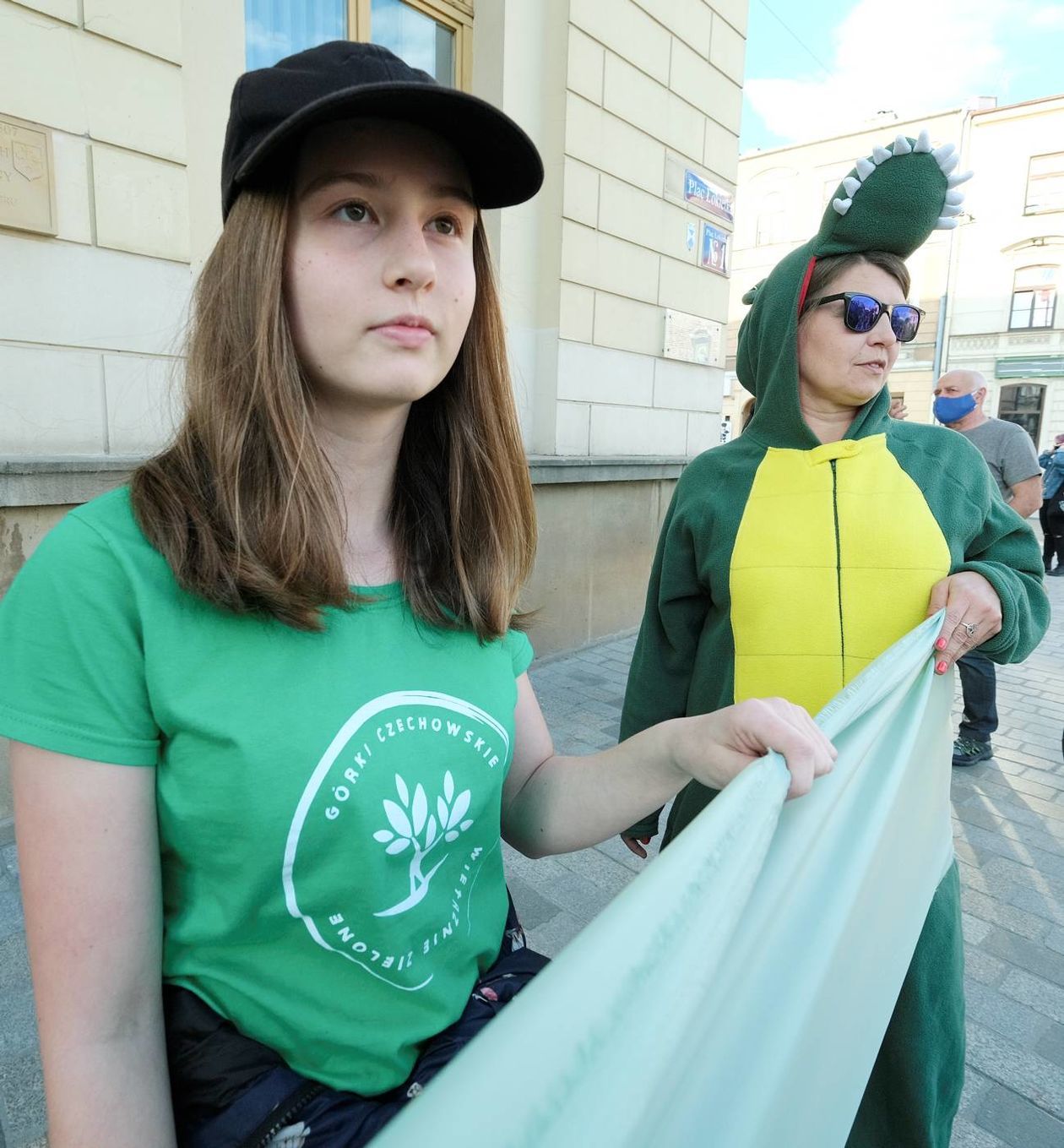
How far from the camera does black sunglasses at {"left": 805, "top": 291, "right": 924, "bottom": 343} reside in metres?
1.69

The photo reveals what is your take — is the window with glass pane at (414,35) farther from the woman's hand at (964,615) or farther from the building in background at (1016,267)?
the building in background at (1016,267)

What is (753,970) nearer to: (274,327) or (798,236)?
(274,327)

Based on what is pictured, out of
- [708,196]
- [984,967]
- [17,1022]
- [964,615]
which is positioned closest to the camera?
[964,615]

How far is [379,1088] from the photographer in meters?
0.95

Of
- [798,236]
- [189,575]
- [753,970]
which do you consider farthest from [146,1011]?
[798,236]

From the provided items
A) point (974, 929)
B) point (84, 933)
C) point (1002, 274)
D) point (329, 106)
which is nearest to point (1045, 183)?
point (1002, 274)

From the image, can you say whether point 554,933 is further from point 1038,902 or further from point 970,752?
point 970,752

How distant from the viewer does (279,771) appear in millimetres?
872

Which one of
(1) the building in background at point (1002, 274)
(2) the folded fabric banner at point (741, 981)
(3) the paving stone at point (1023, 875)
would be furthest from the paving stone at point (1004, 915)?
(1) the building in background at point (1002, 274)

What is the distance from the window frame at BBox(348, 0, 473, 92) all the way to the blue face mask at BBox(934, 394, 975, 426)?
11.4 ft

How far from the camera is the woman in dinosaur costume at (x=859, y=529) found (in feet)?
5.03

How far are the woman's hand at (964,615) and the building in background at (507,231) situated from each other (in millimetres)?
1548

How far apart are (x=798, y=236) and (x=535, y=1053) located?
33.8 m

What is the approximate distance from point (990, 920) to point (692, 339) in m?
4.94
